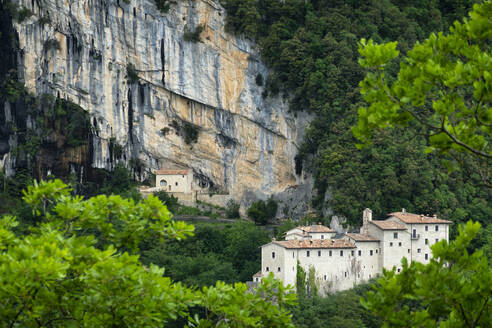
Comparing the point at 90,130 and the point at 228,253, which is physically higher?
the point at 90,130

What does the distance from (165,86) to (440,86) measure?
5632 centimetres

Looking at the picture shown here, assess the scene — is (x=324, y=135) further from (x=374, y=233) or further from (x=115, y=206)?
(x=115, y=206)

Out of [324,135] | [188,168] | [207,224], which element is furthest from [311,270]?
[188,168]

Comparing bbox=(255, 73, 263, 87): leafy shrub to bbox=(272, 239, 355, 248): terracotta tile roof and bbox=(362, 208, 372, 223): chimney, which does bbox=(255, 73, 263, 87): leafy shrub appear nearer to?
bbox=(362, 208, 372, 223): chimney

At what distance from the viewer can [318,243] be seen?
4656 centimetres

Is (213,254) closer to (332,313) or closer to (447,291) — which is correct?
(332,313)

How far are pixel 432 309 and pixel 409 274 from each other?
0.50m

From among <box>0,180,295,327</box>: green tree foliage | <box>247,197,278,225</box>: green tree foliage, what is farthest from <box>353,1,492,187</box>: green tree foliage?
<box>247,197,278,225</box>: green tree foliage

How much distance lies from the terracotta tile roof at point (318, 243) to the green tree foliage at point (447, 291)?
114 feet

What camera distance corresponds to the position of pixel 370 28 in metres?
67.0

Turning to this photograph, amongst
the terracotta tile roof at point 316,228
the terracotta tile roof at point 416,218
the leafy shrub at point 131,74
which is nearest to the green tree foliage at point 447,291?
the terracotta tile roof at point 416,218

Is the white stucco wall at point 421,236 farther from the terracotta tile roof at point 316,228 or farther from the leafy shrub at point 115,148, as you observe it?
the leafy shrub at point 115,148

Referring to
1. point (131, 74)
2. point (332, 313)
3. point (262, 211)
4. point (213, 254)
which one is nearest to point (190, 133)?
point (131, 74)

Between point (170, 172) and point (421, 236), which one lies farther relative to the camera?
point (170, 172)
